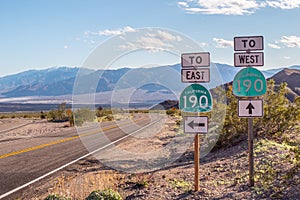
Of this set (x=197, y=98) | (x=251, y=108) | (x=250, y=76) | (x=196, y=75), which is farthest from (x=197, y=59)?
(x=251, y=108)

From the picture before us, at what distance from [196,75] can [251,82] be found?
3.99ft

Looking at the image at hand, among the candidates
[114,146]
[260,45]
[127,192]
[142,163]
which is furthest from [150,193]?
[114,146]

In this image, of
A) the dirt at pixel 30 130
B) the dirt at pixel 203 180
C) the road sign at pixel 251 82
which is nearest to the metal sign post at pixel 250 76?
the road sign at pixel 251 82

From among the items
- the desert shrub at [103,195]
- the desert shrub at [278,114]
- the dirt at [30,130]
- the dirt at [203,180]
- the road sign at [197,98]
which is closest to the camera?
the desert shrub at [103,195]

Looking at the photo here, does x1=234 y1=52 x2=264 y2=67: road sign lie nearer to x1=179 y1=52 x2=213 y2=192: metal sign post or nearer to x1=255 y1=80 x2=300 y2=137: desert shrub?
x1=179 y1=52 x2=213 y2=192: metal sign post

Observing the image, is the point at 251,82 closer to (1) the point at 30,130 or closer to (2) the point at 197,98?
(2) the point at 197,98

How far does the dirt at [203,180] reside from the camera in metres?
7.88

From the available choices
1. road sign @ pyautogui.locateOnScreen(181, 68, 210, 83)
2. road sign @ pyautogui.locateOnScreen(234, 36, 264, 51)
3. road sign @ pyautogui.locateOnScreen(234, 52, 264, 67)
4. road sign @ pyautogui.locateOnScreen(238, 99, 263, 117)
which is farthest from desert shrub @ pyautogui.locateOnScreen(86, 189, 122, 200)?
road sign @ pyautogui.locateOnScreen(234, 36, 264, 51)

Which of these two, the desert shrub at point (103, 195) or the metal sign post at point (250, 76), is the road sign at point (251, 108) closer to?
the metal sign post at point (250, 76)

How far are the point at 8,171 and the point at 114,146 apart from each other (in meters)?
6.95

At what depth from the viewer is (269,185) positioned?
26.3ft

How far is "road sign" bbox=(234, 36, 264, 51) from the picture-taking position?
816cm

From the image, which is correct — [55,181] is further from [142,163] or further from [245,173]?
[245,173]

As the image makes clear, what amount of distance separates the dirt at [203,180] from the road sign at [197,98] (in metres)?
1.71
